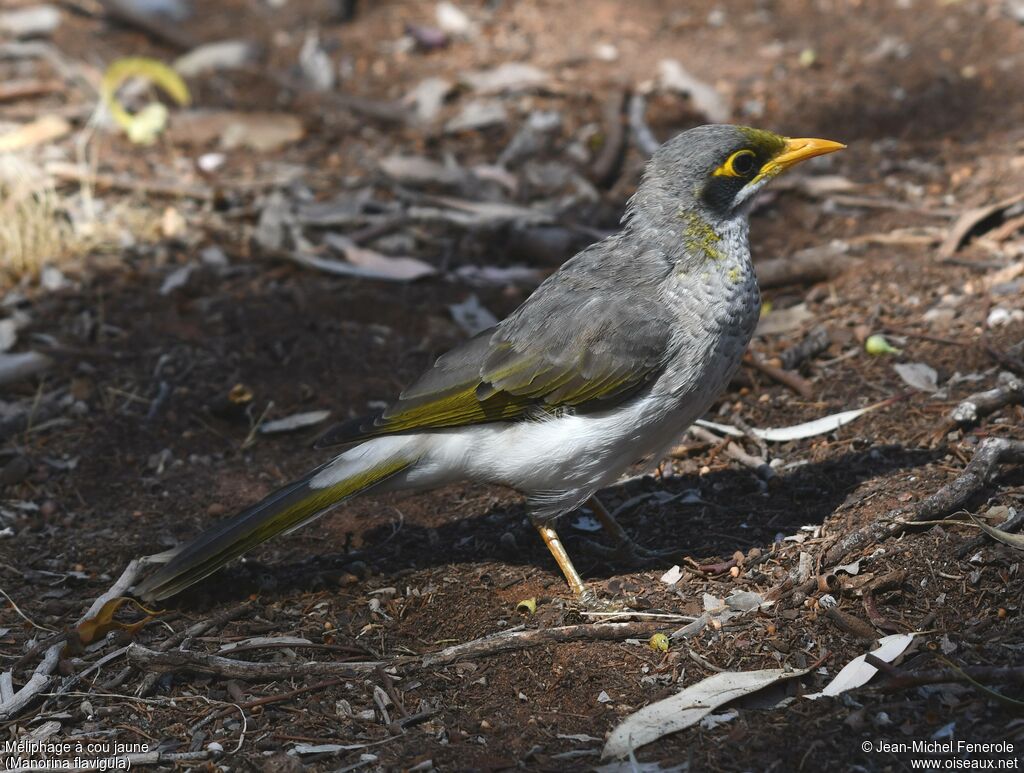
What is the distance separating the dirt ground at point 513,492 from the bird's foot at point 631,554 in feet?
0.32

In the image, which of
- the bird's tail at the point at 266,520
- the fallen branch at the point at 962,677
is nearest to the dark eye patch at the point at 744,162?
the bird's tail at the point at 266,520

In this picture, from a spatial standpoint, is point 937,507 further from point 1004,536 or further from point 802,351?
point 802,351

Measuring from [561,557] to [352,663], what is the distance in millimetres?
1083

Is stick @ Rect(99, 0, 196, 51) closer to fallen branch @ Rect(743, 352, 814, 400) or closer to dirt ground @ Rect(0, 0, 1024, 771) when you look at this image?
dirt ground @ Rect(0, 0, 1024, 771)

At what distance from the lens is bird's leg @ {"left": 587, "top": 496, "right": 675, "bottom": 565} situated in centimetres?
529

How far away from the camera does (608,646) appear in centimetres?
457

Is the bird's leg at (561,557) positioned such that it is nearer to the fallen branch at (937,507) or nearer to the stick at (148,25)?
the fallen branch at (937,507)

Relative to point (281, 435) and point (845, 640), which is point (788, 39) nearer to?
point (281, 435)

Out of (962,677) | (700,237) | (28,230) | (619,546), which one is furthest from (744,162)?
(28,230)

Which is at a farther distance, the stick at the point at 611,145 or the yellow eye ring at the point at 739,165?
the stick at the point at 611,145

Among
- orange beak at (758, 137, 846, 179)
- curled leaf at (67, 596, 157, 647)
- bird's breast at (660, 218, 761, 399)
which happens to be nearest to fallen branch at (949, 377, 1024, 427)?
bird's breast at (660, 218, 761, 399)

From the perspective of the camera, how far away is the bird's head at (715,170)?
5.15 meters

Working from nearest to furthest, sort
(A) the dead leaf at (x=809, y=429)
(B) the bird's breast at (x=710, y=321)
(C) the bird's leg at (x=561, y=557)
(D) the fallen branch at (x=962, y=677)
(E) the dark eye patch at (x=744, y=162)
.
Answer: (D) the fallen branch at (x=962, y=677) < (B) the bird's breast at (x=710, y=321) < (C) the bird's leg at (x=561, y=557) < (E) the dark eye patch at (x=744, y=162) < (A) the dead leaf at (x=809, y=429)

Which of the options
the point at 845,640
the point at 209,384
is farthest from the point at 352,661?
the point at 209,384
